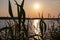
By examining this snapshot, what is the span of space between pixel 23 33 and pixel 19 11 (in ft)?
1.09

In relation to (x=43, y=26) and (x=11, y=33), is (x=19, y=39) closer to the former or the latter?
(x=11, y=33)

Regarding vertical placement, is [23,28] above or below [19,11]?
below

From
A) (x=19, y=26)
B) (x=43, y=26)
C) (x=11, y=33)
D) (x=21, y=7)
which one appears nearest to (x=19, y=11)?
(x=21, y=7)

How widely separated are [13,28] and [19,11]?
282mm

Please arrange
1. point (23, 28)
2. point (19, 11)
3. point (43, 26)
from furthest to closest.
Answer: point (43, 26), point (23, 28), point (19, 11)

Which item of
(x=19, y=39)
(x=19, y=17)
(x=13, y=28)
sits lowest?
(x=19, y=39)

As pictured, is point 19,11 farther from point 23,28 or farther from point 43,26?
point 43,26

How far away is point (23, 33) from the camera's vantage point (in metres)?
2.04

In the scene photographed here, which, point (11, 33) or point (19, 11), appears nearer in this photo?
point (19, 11)

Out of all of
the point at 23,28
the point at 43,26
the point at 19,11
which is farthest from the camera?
the point at 43,26

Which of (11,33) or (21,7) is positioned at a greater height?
(21,7)

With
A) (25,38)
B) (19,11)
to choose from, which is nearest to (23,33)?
(25,38)

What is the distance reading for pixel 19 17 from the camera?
6.12ft

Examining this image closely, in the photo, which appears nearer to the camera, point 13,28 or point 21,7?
point 21,7
